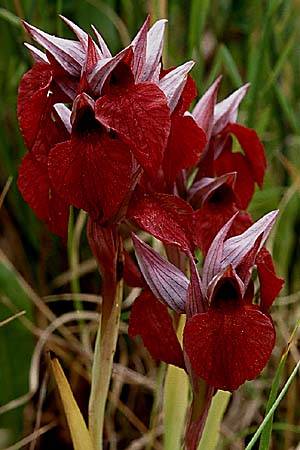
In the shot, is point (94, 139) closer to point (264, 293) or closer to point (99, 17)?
point (264, 293)

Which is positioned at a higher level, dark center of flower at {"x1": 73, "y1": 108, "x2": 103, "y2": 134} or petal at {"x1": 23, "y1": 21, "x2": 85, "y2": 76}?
petal at {"x1": 23, "y1": 21, "x2": 85, "y2": 76}

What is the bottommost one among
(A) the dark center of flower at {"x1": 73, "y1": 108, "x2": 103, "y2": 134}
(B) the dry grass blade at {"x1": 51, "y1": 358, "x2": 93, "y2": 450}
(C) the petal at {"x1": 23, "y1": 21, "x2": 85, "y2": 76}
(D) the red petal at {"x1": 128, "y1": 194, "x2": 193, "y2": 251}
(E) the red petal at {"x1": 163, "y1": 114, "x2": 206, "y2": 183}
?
(B) the dry grass blade at {"x1": 51, "y1": 358, "x2": 93, "y2": 450}

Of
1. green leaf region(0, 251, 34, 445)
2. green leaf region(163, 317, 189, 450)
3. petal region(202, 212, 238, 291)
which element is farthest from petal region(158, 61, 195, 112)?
green leaf region(0, 251, 34, 445)

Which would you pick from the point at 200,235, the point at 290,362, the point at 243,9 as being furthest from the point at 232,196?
the point at 243,9

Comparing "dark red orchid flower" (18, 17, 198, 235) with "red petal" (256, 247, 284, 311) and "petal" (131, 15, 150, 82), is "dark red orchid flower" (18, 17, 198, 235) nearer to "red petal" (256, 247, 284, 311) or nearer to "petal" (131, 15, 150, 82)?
"petal" (131, 15, 150, 82)

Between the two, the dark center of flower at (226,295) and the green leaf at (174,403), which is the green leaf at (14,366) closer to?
the green leaf at (174,403)

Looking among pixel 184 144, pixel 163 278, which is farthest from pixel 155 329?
pixel 184 144
